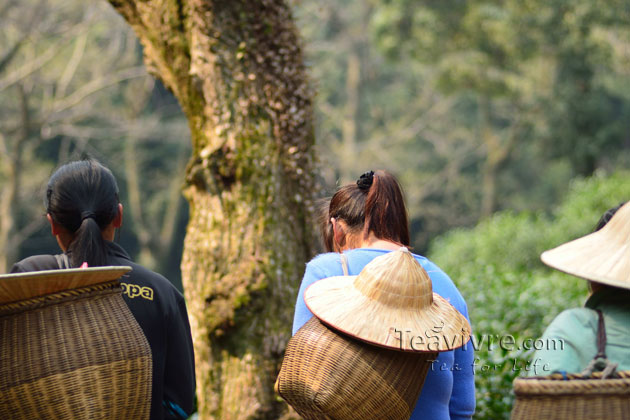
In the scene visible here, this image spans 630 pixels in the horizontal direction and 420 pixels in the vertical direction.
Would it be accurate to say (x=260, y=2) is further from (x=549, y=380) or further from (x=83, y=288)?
(x=549, y=380)

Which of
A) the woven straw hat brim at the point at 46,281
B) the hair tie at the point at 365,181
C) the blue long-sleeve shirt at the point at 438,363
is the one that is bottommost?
the blue long-sleeve shirt at the point at 438,363

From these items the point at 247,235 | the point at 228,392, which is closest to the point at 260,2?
the point at 247,235

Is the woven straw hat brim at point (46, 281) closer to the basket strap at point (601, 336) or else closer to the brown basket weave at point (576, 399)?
the brown basket weave at point (576, 399)

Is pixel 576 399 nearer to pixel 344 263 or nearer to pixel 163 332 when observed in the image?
pixel 344 263

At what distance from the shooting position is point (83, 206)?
233 cm

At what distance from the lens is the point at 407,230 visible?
2.51 metres

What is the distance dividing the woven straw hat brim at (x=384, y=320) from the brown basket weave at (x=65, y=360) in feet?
1.95

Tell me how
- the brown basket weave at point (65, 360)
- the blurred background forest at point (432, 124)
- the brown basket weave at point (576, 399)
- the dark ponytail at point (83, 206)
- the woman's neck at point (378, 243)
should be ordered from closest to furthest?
the brown basket weave at point (576, 399)
the brown basket weave at point (65, 360)
the dark ponytail at point (83, 206)
the woman's neck at point (378, 243)
the blurred background forest at point (432, 124)

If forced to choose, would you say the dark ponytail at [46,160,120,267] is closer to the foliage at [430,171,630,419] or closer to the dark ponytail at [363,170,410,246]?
the dark ponytail at [363,170,410,246]

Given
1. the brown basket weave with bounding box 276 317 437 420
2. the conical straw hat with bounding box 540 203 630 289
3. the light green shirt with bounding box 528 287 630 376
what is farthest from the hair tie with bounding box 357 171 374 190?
the light green shirt with bounding box 528 287 630 376

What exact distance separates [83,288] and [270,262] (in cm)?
209

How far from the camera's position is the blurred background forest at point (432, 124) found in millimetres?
13256

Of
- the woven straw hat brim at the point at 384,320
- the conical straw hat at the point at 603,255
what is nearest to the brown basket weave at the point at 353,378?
the woven straw hat brim at the point at 384,320

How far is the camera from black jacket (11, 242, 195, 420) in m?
2.45
